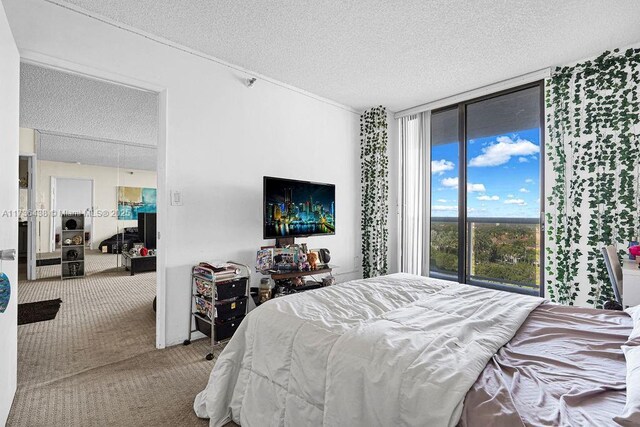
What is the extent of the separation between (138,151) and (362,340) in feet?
20.8

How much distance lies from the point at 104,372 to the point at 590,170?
452cm

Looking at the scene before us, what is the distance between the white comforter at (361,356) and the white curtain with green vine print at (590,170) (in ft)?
5.50

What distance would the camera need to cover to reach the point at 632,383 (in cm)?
95

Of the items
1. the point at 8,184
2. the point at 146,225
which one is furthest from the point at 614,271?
the point at 146,225

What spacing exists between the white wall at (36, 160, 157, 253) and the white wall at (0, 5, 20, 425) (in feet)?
12.8

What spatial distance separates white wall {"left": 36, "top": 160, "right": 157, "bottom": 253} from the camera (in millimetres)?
5227

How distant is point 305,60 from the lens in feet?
10.5

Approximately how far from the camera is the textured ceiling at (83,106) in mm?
3521

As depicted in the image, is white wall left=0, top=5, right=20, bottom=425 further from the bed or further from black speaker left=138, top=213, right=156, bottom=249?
black speaker left=138, top=213, right=156, bottom=249

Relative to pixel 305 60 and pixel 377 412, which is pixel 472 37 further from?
pixel 377 412

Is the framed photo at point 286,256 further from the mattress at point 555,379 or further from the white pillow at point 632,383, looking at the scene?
the white pillow at point 632,383

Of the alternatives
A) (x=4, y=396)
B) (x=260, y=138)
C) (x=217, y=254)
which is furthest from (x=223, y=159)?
(x=4, y=396)

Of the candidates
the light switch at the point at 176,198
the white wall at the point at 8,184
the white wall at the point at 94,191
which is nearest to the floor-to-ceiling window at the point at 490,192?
the light switch at the point at 176,198

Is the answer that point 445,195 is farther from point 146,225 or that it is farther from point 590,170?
point 146,225
